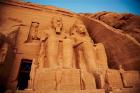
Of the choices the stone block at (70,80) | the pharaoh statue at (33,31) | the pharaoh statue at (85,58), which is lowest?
the stone block at (70,80)

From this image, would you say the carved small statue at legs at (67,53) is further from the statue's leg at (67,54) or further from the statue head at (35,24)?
the statue head at (35,24)

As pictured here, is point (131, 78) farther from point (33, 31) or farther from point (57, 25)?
point (33, 31)

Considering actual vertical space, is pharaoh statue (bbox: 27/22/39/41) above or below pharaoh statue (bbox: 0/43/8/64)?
above

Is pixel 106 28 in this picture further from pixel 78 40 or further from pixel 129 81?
pixel 129 81

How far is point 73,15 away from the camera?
7.33 meters

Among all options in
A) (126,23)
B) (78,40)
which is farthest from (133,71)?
(126,23)

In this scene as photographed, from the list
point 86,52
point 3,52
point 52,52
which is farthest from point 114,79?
point 3,52

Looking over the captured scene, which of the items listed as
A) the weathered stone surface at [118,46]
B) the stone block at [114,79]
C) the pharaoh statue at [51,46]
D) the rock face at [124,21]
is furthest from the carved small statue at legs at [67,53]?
the rock face at [124,21]

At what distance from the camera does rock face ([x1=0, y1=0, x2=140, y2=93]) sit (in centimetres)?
390

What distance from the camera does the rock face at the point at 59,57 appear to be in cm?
390

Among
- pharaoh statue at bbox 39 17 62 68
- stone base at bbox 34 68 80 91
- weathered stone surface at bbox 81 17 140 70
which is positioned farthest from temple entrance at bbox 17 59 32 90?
weathered stone surface at bbox 81 17 140 70

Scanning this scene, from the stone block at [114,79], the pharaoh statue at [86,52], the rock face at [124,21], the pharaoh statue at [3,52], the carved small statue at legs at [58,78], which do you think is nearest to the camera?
the carved small statue at legs at [58,78]

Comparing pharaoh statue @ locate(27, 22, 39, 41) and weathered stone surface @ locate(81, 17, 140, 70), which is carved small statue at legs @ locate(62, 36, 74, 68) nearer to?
pharaoh statue @ locate(27, 22, 39, 41)

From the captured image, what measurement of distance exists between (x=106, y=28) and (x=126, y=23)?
1.42 m
